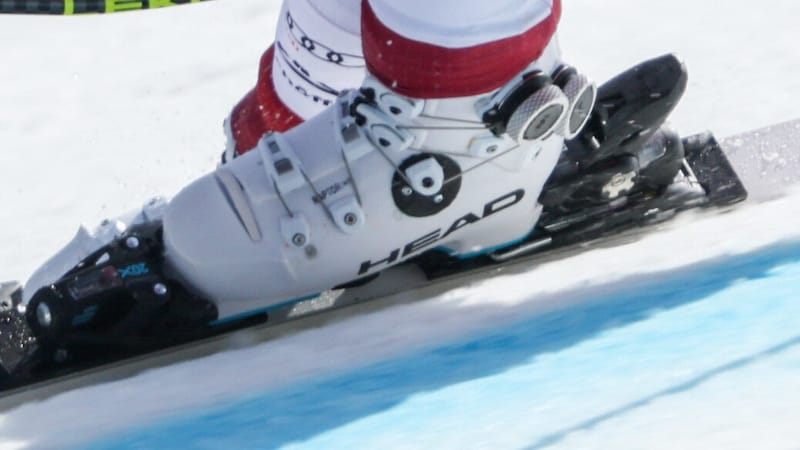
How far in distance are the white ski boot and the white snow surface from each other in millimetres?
111

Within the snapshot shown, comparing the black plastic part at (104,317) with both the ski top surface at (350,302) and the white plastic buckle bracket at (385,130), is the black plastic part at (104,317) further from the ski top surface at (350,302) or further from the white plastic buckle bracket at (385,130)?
the white plastic buckle bracket at (385,130)

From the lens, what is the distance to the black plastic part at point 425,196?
78.1 inches

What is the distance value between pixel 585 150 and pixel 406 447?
84 cm

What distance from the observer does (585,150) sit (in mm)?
2215

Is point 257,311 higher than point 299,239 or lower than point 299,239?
lower

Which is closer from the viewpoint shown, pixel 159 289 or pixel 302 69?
pixel 159 289

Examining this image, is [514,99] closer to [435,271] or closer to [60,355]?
[435,271]

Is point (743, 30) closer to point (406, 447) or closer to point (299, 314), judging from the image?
point (299, 314)

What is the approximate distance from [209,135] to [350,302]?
93cm

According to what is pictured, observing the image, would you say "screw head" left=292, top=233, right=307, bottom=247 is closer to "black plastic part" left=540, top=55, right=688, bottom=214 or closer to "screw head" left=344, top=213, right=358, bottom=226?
"screw head" left=344, top=213, right=358, bottom=226

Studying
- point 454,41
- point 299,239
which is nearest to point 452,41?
point 454,41

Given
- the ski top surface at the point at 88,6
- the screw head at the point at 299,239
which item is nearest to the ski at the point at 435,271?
the screw head at the point at 299,239

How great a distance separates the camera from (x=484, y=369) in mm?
1703

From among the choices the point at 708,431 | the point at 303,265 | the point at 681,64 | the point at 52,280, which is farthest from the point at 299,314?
the point at 708,431
